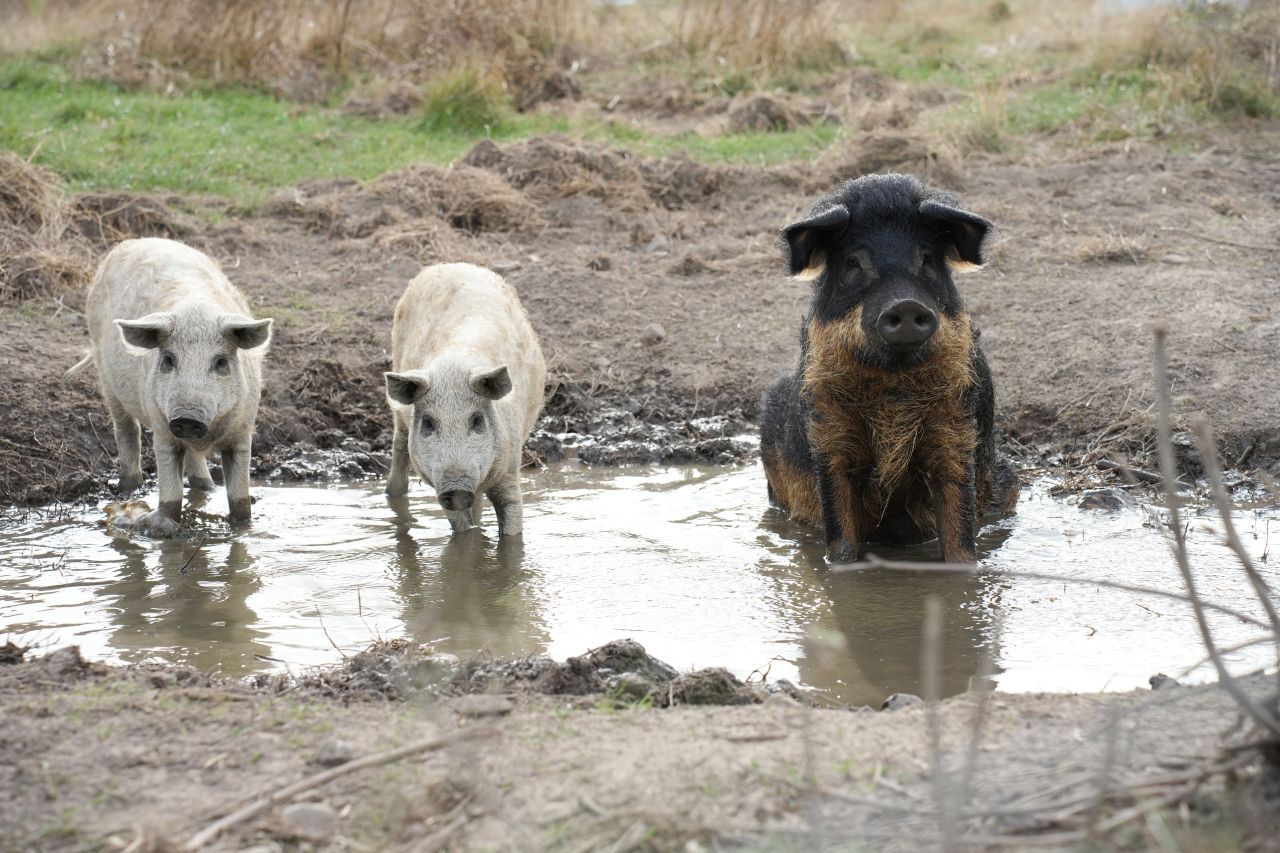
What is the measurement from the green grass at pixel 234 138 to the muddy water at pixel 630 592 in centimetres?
582

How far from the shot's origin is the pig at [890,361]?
5.81 meters

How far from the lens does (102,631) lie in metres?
5.46

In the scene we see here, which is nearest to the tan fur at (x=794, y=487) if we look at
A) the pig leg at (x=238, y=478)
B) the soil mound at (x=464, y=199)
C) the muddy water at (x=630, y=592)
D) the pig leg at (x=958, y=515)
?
the muddy water at (x=630, y=592)

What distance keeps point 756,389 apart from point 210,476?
3.48 metres

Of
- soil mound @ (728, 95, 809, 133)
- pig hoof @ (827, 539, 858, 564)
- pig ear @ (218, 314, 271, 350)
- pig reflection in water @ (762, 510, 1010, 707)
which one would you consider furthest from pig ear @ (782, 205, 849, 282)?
soil mound @ (728, 95, 809, 133)

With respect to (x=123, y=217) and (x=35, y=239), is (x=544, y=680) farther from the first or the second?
(x=123, y=217)

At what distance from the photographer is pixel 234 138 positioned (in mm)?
13805

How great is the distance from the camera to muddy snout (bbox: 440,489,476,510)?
6.27 metres

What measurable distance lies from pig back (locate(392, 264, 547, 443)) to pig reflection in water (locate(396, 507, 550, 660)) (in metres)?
0.70

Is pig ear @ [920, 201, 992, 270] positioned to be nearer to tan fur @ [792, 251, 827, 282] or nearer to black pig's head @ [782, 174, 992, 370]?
black pig's head @ [782, 174, 992, 370]

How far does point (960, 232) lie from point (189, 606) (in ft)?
12.0

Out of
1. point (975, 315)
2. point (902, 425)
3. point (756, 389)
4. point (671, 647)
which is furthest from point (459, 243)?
point (671, 647)

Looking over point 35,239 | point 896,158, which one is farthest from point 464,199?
point 896,158

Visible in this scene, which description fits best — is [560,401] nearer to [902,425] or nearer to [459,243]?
[459,243]
